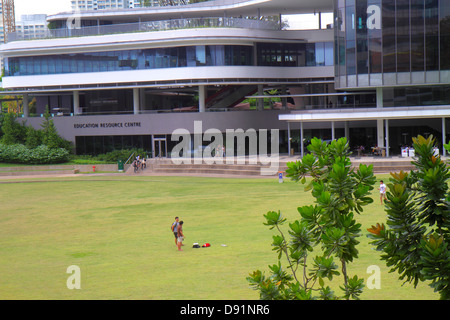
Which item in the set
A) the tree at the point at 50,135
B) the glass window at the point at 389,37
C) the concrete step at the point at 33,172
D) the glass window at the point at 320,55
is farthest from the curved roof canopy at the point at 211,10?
the concrete step at the point at 33,172

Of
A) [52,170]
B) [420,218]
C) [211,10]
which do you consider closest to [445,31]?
[211,10]

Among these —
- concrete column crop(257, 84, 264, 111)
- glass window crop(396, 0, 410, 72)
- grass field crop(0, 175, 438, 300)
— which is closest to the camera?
grass field crop(0, 175, 438, 300)

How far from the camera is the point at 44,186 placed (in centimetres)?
4516

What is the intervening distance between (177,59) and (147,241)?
119ft

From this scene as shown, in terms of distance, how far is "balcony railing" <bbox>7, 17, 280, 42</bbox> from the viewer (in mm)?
57250

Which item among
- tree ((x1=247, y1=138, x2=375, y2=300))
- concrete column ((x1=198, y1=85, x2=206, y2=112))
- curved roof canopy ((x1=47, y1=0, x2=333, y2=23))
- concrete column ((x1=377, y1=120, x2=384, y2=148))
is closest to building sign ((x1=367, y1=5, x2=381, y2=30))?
concrete column ((x1=377, y1=120, x2=384, y2=148))

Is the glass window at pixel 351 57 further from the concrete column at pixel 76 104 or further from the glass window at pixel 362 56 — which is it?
the concrete column at pixel 76 104

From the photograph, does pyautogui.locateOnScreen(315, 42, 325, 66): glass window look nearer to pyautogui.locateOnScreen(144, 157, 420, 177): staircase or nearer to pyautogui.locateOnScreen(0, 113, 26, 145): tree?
pyautogui.locateOnScreen(144, 157, 420, 177): staircase

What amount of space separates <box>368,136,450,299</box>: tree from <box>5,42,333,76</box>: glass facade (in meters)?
50.5

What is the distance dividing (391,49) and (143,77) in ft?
77.8

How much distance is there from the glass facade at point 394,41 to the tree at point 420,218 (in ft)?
144

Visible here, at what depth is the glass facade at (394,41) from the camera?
4766 centimetres

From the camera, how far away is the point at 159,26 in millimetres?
58094

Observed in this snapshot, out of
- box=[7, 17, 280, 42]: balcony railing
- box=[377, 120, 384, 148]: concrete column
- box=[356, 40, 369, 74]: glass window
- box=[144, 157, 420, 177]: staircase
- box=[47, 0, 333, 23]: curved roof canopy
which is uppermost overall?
box=[47, 0, 333, 23]: curved roof canopy
